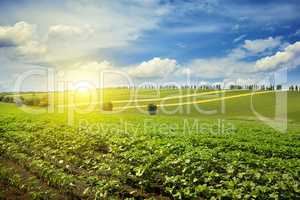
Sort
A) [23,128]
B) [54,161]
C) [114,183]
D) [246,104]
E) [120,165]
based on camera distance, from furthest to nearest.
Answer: [246,104], [23,128], [54,161], [120,165], [114,183]

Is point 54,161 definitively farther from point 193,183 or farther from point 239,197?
point 239,197

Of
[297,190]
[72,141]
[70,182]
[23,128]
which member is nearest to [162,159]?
[70,182]

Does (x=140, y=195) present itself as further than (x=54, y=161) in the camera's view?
No

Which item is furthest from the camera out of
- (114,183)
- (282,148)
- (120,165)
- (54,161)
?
(282,148)

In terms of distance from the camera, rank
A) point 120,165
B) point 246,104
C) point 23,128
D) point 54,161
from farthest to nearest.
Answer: point 246,104, point 23,128, point 54,161, point 120,165

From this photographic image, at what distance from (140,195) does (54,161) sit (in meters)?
4.49

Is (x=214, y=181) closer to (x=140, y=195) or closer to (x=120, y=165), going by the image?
(x=140, y=195)

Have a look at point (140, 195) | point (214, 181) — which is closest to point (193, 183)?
point (214, 181)

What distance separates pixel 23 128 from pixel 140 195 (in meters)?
12.9

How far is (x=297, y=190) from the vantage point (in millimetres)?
6367

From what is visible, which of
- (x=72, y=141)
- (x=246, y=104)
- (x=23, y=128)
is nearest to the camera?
(x=72, y=141)

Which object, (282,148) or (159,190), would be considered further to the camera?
(282,148)

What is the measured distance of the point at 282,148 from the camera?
37.8 feet

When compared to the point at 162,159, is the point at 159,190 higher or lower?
lower
